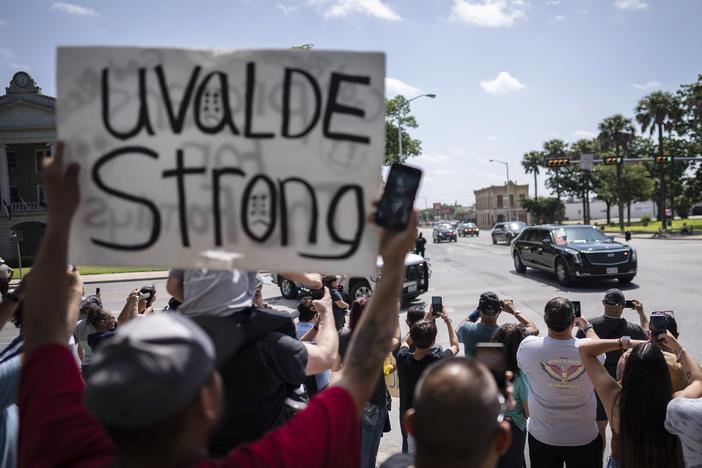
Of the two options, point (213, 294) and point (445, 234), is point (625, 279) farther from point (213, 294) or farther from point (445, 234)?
point (445, 234)

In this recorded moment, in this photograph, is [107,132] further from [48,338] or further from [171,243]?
[48,338]

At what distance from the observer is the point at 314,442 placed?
3.70ft

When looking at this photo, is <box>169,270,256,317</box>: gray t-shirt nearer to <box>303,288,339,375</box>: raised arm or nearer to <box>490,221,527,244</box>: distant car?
<box>303,288,339,375</box>: raised arm

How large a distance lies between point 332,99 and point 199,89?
432 millimetres

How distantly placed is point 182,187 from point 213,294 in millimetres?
438

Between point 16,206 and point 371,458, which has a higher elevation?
point 16,206

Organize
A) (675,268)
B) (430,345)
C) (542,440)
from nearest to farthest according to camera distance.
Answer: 1. (542,440)
2. (430,345)
3. (675,268)

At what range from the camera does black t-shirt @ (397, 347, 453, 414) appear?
355 centimetres

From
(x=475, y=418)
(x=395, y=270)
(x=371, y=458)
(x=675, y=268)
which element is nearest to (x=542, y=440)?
(x=371, y=458)

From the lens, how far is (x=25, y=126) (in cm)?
3628

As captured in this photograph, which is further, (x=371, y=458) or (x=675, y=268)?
(x=675, y=268)

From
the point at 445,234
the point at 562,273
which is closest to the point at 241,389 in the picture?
the point at 562,273

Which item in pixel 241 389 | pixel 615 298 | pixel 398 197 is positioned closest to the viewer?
pixel 398 197

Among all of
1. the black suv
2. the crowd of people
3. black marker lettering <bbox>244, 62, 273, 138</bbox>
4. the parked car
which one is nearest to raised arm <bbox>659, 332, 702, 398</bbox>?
the crowd of people
